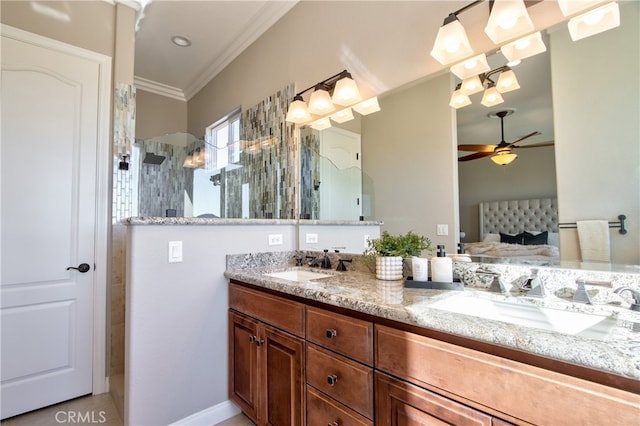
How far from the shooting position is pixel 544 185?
50.6 inches

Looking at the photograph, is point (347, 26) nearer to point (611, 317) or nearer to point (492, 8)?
point (492, 8)

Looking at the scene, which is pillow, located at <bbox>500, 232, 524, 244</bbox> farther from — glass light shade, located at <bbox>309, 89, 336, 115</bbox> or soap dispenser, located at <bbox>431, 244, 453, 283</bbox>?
glass light shade, located at <bbox>309, 89, 336, 115</bbox>

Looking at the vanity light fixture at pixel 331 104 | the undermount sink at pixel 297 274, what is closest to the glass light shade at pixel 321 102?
the vanity light fixture at pixel 331 104

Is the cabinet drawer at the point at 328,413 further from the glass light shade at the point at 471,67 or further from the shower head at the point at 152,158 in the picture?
the shower head at the point at 152,158

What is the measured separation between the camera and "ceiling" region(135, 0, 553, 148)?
1323mm

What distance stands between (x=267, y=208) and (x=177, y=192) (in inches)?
41.8

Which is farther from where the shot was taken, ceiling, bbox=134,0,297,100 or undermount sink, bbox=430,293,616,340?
ceiling, bbox=134,0,297,100

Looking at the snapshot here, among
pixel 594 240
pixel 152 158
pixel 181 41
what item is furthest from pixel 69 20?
pixel 594 240

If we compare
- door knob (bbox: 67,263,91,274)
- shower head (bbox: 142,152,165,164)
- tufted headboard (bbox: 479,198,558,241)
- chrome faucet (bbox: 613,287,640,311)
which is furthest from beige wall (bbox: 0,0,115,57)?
chrome faucet (bbox: 613,287,640,311)

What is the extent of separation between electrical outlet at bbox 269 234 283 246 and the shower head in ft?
5.00

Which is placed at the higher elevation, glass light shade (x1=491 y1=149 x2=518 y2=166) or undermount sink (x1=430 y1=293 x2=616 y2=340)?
glass light shade (x1=491 y1=149 x2=518 y2=166)

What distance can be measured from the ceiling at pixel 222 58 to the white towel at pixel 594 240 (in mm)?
382

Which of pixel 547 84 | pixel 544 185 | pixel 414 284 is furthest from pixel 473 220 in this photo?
pixel 547 84

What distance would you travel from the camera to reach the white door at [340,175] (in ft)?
6.94
